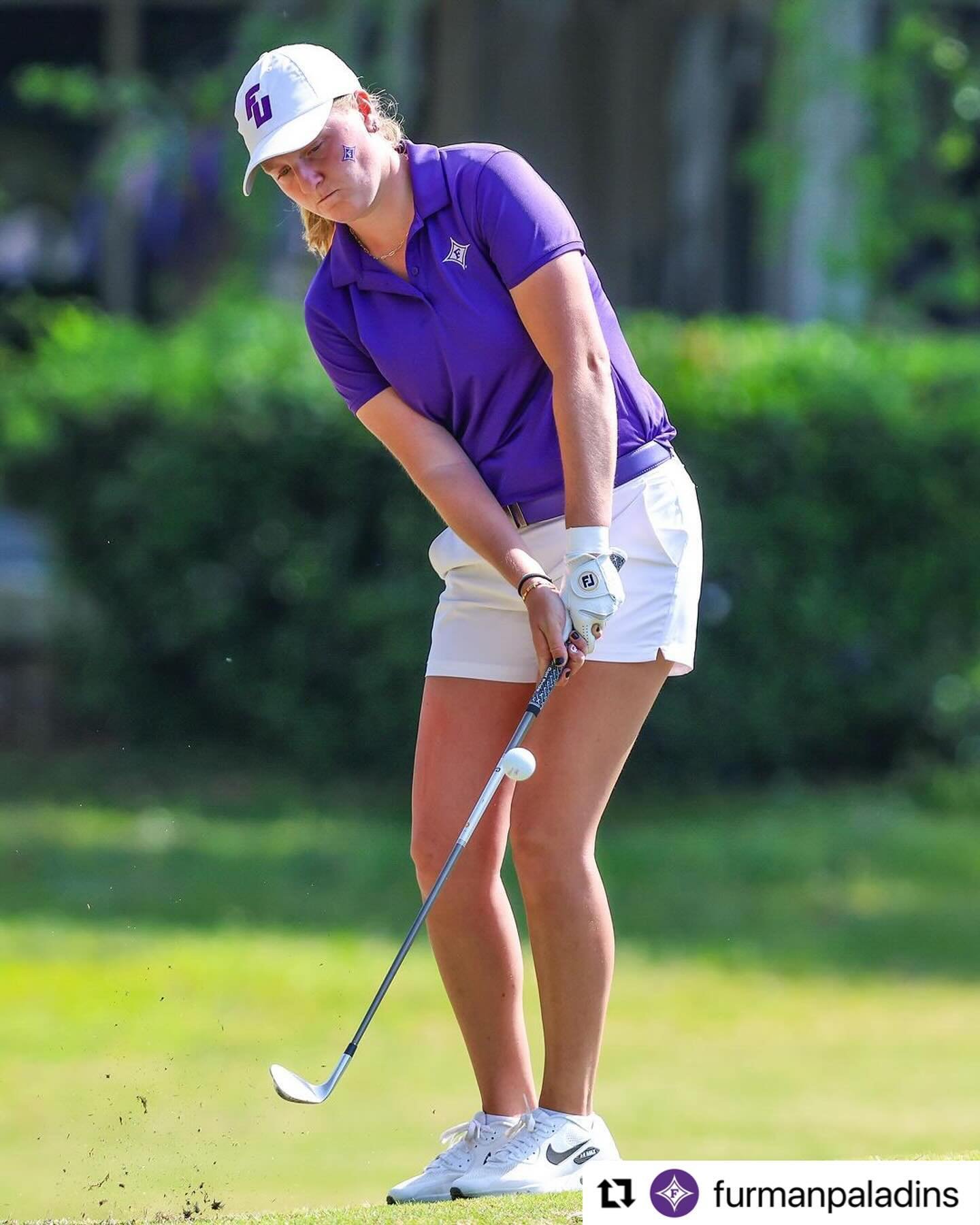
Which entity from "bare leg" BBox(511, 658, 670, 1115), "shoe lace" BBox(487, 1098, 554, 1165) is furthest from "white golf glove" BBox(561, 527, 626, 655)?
"shoe lace" BBox(487, 1098, 554, 1165)

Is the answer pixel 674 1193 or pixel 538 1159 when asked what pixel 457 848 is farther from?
pixel 674 1193

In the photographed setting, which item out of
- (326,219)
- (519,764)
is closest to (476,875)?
(519,764)

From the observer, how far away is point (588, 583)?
341 centimetres

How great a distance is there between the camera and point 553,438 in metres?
3.57

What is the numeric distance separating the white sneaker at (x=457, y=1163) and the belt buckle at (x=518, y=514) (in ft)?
3.52

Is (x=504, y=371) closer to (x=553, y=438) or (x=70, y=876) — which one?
(x=553, y=438)

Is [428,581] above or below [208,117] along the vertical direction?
below

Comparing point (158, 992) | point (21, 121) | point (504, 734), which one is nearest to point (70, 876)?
point (158, 992)

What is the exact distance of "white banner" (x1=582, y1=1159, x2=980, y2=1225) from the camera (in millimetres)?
3182

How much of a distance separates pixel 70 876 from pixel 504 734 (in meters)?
4.86

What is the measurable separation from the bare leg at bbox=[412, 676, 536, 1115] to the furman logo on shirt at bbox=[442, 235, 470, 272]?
0.75 metres

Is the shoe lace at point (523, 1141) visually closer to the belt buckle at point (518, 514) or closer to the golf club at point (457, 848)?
the golf club at point (457, 848)

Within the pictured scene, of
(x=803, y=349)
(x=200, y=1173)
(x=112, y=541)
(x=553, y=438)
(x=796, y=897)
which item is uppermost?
(x=553, y=438)

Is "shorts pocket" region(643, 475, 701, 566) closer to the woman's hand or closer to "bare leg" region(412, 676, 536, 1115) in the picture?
the woman's hand
